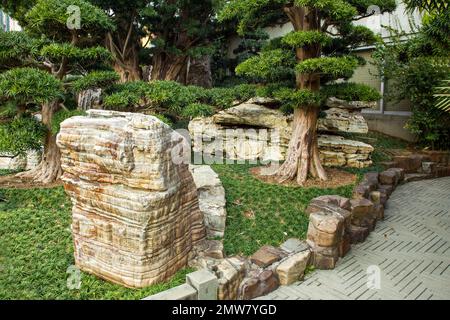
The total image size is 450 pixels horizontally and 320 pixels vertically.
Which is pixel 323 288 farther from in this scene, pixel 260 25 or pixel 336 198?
pixel 260 25

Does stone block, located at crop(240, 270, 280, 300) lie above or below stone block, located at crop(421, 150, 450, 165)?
below

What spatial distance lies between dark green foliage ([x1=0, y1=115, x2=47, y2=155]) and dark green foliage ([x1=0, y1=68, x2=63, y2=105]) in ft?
2.11

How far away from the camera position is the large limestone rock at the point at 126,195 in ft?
12.8

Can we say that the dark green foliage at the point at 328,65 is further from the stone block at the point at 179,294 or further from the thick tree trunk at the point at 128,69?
the thick tree trunk at the point at 128,69

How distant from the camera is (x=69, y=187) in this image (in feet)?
14.6

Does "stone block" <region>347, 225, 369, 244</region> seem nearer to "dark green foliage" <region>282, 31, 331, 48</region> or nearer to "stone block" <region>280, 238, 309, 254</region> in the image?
"stone block" <region>280, 238, 309, 254</region>

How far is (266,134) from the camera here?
9.29m

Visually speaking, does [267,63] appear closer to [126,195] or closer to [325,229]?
[325,229]

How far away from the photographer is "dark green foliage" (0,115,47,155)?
579 cm

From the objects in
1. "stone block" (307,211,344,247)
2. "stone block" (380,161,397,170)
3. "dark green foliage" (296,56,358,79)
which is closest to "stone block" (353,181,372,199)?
"stone block" (307,211,344,247)

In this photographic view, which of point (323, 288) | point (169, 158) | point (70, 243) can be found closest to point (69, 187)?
point (70, 243)

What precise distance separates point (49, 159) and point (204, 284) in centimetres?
465

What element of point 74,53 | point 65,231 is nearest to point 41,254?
point 65,231

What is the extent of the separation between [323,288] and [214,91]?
4563mm
